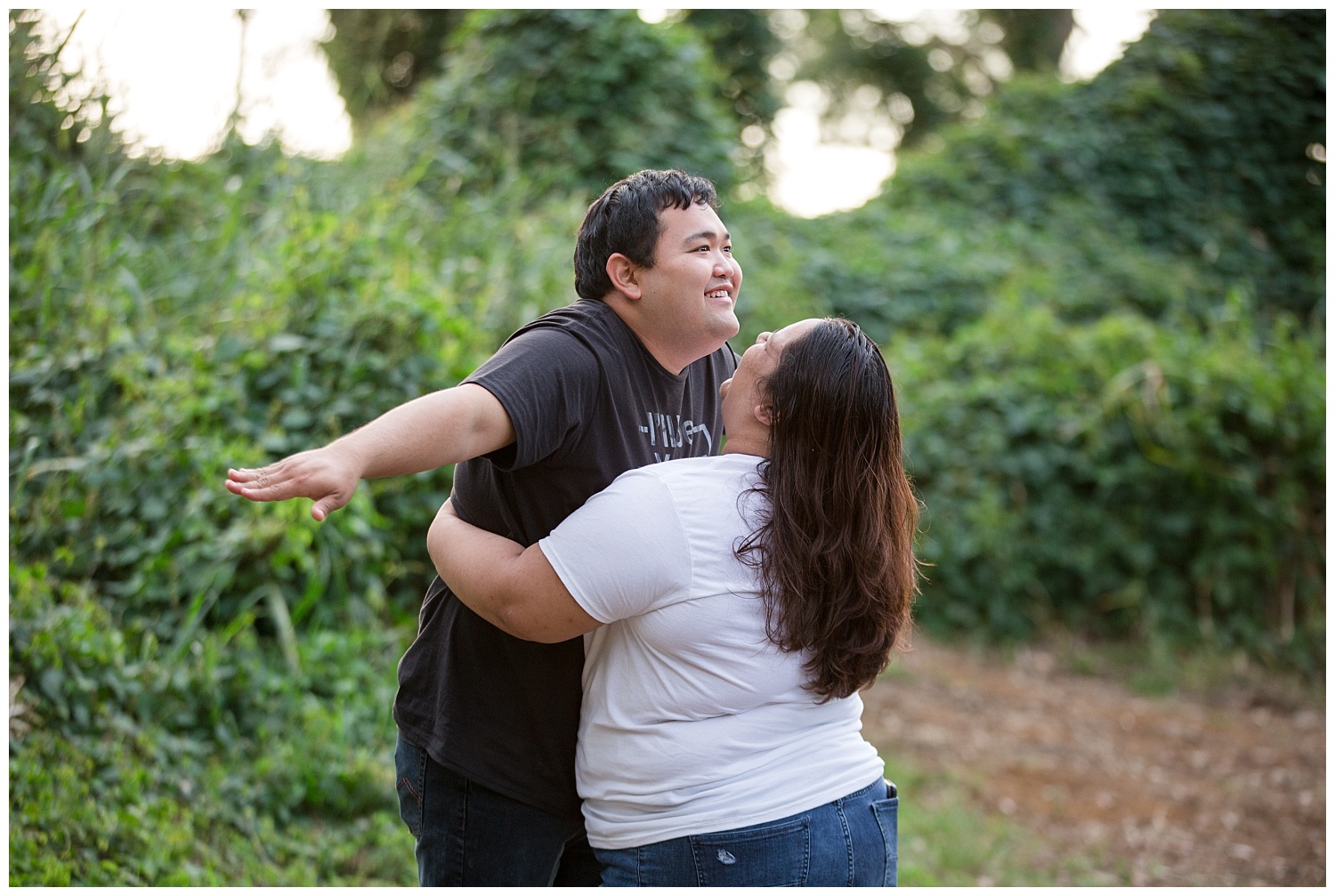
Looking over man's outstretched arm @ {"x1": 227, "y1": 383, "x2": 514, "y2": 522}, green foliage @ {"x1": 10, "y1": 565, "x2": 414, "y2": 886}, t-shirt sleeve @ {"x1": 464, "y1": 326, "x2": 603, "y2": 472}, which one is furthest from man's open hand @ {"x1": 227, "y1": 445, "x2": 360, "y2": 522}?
green foliage @ {"x1": 10, "y1": 565, "x2": 414, "y2": 886}

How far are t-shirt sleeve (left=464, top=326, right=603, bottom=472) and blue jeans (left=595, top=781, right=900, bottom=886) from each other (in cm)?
63

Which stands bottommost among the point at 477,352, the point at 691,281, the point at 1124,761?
the point at 1124,761

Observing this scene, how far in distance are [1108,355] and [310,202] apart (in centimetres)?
483

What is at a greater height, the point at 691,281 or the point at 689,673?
the point at 691,281

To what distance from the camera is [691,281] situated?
1771 millimetres

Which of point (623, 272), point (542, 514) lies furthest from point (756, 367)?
point (542, 514)

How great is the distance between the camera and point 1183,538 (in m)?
6.12

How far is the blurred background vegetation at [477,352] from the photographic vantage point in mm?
3131

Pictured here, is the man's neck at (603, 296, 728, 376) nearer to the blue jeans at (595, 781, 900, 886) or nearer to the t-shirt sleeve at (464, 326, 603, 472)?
the t-shirt sleeve at (464, 326, 603, 472)

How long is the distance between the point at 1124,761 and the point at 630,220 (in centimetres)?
405

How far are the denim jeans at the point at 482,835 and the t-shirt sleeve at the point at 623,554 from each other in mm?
542

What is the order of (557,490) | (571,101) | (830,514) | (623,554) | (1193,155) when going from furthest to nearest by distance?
(1193,155), (571,101), (557,490), (830,514), (623,554)

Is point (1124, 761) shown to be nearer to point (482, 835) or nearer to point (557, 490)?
point (482, 835)

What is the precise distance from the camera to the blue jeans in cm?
152
